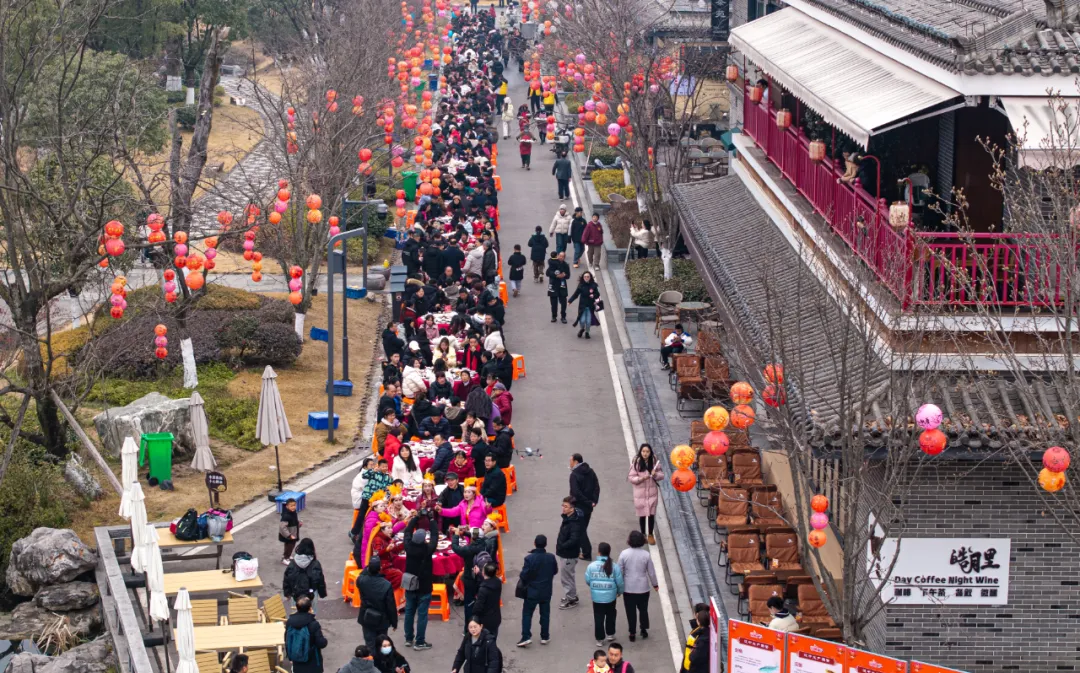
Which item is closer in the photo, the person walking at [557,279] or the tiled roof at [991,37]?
the tiled roof at [991,37]

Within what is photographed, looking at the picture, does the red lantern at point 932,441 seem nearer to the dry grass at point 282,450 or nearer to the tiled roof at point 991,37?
the tiled roof at point 991,37

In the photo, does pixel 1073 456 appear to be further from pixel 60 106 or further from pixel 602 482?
pixel 60 106

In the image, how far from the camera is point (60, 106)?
71.2 ft

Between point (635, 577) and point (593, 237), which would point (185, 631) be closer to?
point (635, 577)

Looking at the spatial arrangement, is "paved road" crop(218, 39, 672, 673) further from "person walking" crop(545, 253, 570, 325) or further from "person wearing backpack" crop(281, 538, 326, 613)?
"person wearing backpack" crop(281, 538, 326, 613)

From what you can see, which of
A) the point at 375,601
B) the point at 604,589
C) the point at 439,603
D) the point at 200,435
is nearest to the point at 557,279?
the point at 200,435

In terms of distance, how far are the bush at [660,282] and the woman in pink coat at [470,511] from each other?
13387 millimetres

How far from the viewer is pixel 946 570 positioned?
16.7 m

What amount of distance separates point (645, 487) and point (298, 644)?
629 cm

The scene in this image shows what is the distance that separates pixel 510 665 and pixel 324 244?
18.9m

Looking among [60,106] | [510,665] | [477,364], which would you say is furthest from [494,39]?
[510,665]

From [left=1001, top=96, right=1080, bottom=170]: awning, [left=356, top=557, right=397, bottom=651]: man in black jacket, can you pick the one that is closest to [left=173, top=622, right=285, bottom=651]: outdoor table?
[left=356, top=557, right=397, bottom=651]: man in black jacket

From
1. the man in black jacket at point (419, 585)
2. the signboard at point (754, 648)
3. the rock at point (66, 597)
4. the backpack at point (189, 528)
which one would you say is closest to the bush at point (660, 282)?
the backpack at point (189, 528)

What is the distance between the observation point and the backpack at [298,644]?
53.8 ft
